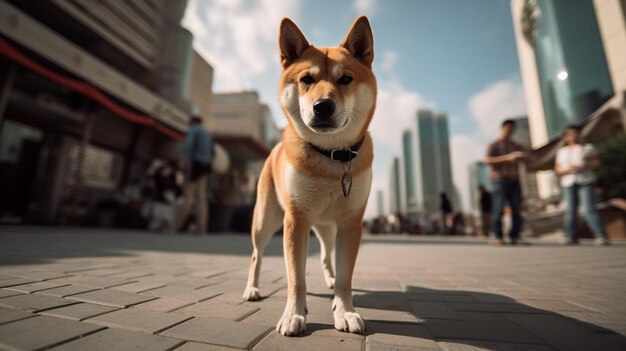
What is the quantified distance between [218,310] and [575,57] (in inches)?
439

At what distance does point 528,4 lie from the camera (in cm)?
883

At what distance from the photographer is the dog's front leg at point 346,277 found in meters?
1.26

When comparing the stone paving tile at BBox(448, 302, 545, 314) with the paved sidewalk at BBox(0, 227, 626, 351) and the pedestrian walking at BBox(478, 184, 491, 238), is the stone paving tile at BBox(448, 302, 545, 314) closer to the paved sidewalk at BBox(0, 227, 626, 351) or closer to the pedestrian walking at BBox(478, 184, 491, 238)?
the paved sidewalk at BBox(0, 227, 626, 351)

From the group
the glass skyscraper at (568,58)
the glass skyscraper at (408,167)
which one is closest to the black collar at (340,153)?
the glass skyscraper at (568,58)

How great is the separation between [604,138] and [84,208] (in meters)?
20.2

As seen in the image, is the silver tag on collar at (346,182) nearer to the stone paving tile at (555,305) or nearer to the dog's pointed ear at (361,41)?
the dog's pointed ear at (361,41)

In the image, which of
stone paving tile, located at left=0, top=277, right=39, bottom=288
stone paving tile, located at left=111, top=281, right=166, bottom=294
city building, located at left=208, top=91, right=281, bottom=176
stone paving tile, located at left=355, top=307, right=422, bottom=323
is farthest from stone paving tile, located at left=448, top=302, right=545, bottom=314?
city building, located at left=208, top=91, right=281, bottom=176

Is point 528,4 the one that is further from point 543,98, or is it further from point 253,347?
point 253,347

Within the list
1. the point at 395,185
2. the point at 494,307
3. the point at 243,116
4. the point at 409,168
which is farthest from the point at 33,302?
the point at 395,185

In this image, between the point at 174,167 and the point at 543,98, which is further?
the point at 543,98

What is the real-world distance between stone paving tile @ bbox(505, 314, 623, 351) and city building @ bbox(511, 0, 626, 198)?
739cm

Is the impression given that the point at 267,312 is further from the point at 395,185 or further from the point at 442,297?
the point at 395,185

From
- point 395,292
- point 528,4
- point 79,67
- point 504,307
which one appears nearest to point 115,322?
point 395,292

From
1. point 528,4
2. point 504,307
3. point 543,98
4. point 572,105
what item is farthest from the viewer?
point 543,98
